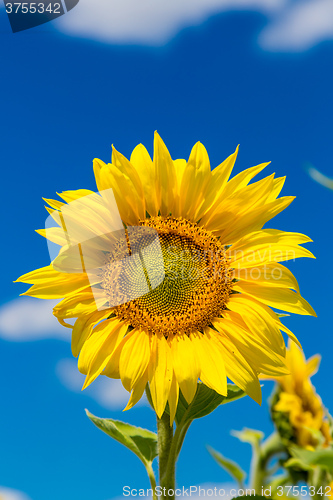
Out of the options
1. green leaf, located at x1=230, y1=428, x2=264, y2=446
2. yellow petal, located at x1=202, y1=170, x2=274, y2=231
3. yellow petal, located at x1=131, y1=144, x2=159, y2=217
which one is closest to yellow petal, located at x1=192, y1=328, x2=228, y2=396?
yellow petal, located at x1=202, y1=170, x2=274, y2=231

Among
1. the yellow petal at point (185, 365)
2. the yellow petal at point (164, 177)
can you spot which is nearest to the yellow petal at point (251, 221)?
the yellow petal at point (164, 177)

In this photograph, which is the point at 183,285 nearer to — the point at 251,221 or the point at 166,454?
the point at 251,221

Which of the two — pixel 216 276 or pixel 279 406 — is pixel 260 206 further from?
pixel 279 406

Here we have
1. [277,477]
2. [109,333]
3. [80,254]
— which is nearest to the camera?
[109,333]

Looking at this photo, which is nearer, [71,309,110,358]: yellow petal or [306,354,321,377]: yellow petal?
[71,309,110,358]: yellow petal

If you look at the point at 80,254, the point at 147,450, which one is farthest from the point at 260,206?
the point at 147,450

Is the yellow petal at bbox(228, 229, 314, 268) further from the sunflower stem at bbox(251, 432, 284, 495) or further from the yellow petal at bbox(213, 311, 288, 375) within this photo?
the sunflower stem at bbox(251, 432, 284, 495)
